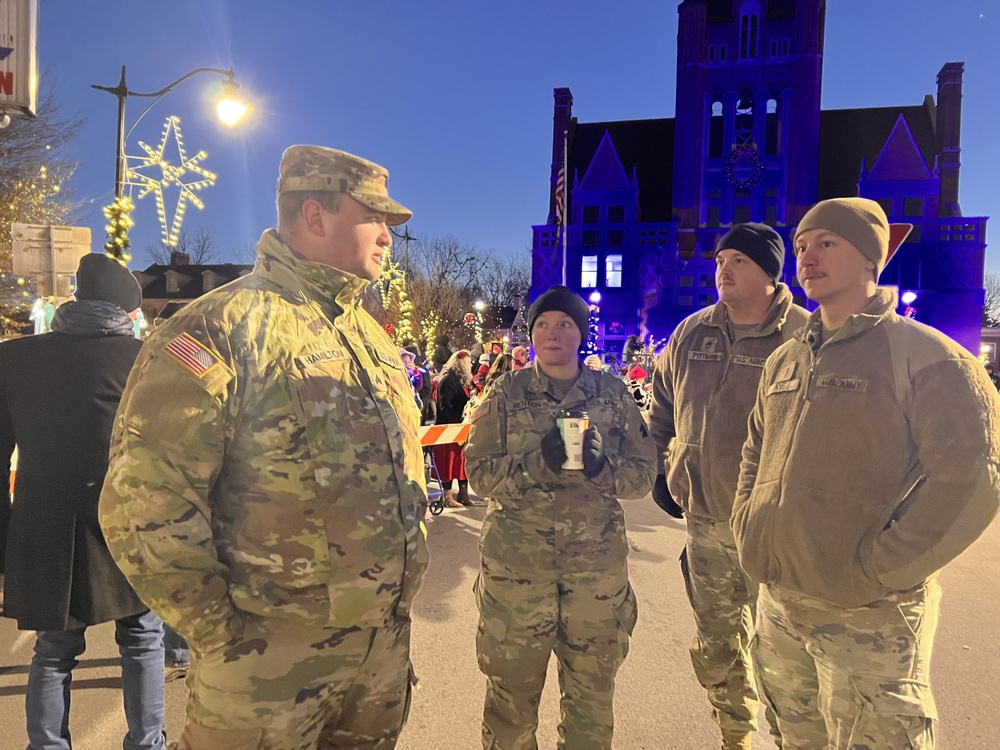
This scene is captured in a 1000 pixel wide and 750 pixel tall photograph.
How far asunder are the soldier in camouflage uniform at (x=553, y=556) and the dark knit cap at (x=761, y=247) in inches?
40.7

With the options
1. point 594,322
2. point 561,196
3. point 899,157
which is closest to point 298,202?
point 561,196

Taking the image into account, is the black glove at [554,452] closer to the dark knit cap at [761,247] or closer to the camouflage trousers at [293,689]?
the camouflage trousers at [293,689]

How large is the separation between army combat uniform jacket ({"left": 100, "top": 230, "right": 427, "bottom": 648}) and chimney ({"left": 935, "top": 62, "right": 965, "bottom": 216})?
3341cm

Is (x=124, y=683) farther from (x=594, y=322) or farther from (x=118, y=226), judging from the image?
(x=594, y=322)

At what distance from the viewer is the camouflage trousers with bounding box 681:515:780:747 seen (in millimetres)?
2996

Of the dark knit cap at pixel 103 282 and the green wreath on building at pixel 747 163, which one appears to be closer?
the dark knit cap at pixel 103 282

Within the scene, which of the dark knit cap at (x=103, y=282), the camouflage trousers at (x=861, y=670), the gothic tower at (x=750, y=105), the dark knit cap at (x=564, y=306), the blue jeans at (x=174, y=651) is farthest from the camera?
the gothic tower at (x=750, y=105)

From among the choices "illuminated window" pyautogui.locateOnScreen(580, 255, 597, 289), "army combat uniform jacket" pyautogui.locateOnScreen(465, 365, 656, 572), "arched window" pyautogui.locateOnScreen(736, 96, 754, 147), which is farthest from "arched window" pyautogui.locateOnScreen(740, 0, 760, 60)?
"army combat uniform jacket" pyautogui.locateOnScreen(465, 365, 656, 572)

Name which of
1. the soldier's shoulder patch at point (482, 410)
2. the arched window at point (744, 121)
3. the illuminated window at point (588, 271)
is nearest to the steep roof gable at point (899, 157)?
the arched window at point (744, 121)

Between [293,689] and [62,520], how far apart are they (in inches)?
65.9

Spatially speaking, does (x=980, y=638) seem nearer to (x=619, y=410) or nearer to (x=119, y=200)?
(x=619, y=410)

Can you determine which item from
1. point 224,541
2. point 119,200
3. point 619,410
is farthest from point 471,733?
point 119,200

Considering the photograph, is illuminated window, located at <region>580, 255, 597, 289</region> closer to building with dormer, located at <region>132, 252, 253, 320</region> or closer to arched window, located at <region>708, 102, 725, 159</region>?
arched window, located at <region>708, 102, 725, 159</region>

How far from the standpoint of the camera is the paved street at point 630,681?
3098 mm
